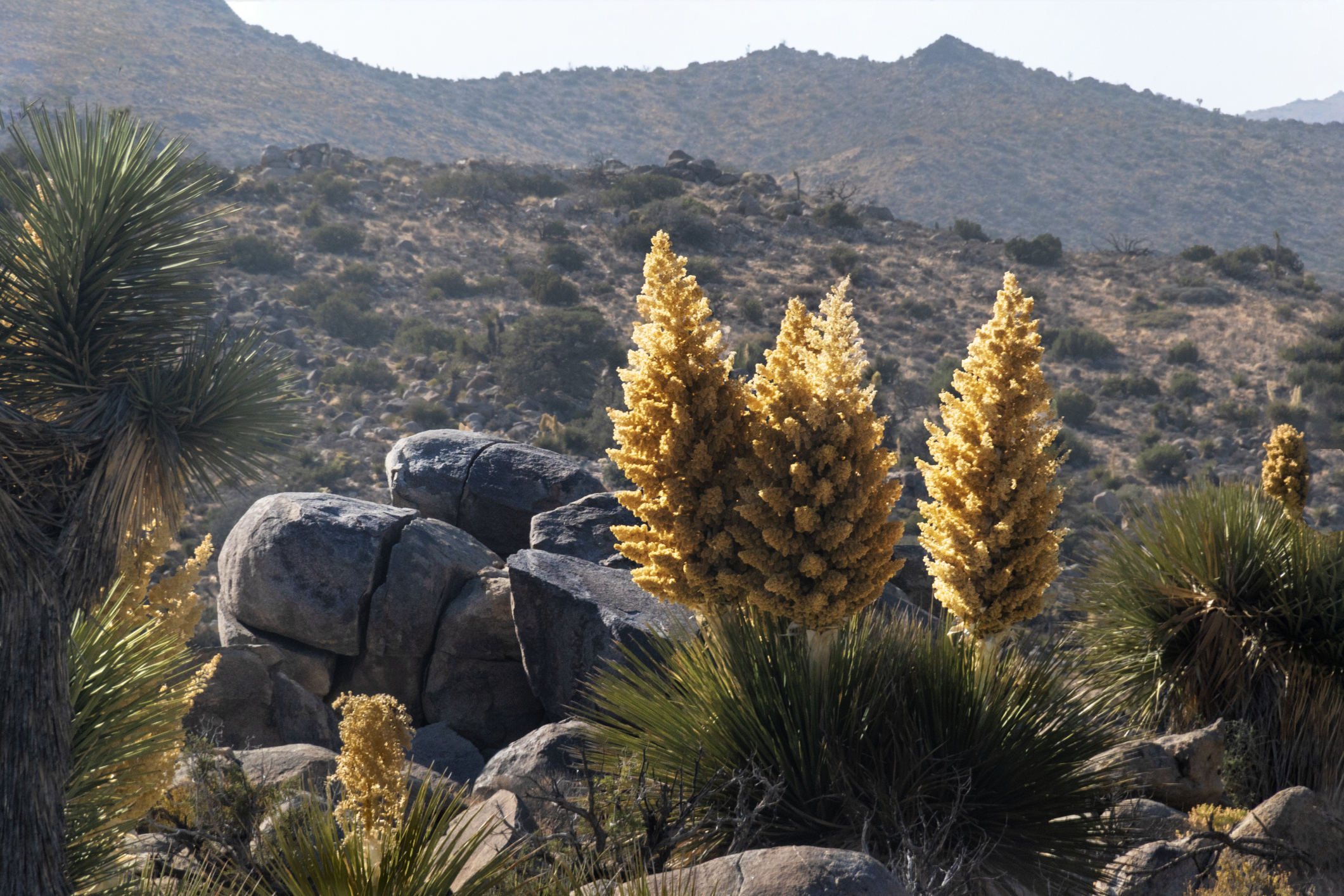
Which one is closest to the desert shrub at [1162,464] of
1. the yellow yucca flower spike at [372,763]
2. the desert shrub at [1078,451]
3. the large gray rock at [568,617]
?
the desert shrub at [1078,451]

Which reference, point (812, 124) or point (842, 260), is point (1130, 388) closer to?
point (842, 260)

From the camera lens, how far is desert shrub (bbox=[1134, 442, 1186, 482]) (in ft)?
77.7

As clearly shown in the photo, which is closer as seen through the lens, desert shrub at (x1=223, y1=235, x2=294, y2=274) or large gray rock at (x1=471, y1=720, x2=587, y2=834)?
large gray rock at (x1=471, y1=720, x2=587, y2=834)

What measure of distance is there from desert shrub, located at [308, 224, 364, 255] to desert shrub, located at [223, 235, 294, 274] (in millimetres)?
1548

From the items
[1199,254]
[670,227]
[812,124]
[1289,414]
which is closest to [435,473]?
[1289,414]

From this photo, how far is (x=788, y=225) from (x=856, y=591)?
1277 inches

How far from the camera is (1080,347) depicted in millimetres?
29062

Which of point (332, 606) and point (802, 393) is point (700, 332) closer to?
point (802, 393)

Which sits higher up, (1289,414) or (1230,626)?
(1289,414)

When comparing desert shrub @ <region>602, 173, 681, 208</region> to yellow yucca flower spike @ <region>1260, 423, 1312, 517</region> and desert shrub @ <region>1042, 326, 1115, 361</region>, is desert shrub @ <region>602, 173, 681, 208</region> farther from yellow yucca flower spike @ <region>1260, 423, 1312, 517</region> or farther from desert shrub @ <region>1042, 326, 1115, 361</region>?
yellow yucca flower spike @ <region>1260, 423, 1312, 517</region>

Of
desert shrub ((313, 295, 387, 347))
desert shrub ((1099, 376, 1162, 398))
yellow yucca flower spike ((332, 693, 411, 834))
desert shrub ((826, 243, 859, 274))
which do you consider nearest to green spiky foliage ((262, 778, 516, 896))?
yellow yucca flower spike ((332, 693, 411, 834))

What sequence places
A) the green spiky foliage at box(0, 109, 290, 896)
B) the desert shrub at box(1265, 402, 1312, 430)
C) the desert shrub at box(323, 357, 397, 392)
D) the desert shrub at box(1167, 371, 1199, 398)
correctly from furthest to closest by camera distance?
the desert shrub at box(1167, 371, 1199, 398) < the desert shrub at box(323, 357, 397, 392) < the desert shrub at box(1265, 402, 1312, 430) < the green spiky foliage at box(0, 109, 290, 896)

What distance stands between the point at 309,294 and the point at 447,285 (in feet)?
13.8

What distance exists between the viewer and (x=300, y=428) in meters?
6.09
